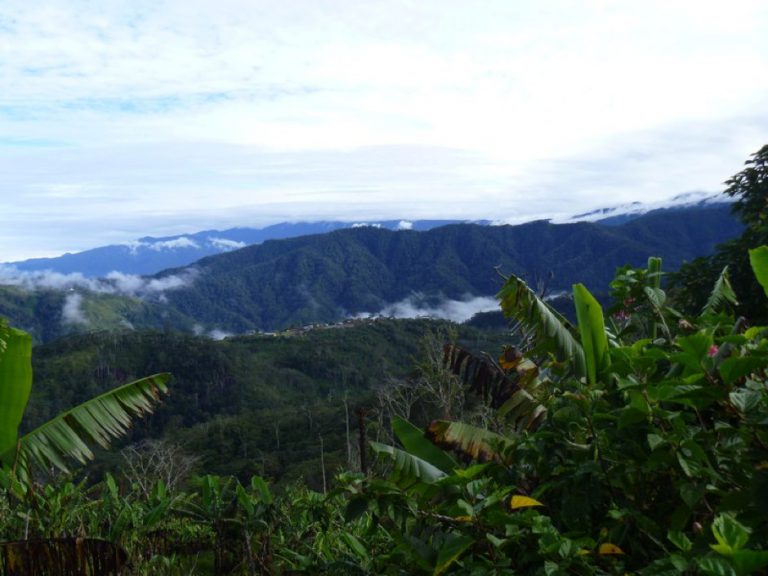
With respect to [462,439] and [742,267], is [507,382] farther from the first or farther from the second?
[742,267]

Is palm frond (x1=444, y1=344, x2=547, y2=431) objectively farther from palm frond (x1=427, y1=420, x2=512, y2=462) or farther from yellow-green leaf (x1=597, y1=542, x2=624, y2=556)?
yellow-green leaf (x1=597, y1=542, x2=624, y2=556)

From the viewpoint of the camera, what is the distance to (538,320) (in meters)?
5.17

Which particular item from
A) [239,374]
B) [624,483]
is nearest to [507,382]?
[624,483]

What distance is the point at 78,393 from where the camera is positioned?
112750 millimetres

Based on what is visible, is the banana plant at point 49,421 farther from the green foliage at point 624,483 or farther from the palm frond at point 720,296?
the palm frond at point 720,296

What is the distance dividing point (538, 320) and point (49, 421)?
3664 mm

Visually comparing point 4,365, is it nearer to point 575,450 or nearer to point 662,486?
point 575,450

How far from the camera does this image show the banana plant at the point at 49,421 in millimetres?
4262

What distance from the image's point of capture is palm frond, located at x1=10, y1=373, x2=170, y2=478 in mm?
4398

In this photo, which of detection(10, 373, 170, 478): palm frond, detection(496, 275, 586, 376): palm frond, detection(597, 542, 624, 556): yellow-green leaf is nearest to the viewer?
detection(597, 542, 624, 556): yellow-green leaf

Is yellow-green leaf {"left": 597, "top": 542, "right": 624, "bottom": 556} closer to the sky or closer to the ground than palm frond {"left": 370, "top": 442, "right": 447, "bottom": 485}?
closer to the sky

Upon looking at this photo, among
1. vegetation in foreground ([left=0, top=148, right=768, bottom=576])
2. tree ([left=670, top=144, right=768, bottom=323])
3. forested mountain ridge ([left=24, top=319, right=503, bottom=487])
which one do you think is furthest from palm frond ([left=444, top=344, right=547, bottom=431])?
forested mountain ridge ([left=24, top=319, right=503, bottom=487])

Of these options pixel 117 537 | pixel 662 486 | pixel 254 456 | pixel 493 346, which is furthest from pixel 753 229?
pixel 493 346

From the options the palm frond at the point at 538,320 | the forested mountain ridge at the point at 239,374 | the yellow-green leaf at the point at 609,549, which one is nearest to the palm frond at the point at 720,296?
the palm frond at the point at 538,320
